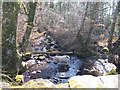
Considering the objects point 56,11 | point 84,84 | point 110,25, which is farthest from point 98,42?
point 84,84

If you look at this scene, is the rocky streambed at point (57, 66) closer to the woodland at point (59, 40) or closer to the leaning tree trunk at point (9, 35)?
the woodland at point (59, 40)

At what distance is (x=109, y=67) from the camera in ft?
30.2

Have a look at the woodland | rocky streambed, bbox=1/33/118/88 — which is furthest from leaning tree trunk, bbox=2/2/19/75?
rocky streambed, bbox=1/33/118/88

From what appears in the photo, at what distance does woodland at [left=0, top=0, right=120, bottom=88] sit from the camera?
8047 millimetres

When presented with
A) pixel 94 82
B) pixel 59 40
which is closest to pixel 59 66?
pixel 59 40

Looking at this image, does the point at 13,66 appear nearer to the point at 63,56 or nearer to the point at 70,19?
the point at 63,56

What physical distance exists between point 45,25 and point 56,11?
104 cm

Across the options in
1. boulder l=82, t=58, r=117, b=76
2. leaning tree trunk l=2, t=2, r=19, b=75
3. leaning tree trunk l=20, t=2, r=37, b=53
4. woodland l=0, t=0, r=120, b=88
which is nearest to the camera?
leaning tree trunk l=2, t=2, r=19, b=75

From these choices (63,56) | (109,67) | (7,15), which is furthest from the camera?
(63,56)

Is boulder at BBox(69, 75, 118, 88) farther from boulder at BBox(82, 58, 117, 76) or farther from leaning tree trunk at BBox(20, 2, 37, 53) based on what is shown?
leaning tree trunk at BBox(20, 2, 37, 53)

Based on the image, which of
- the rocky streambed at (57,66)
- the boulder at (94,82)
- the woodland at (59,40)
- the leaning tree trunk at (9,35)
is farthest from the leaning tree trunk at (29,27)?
the boulder at (94,82)

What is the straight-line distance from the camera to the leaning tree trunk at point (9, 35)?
778 cm

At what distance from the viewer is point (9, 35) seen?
314 inches

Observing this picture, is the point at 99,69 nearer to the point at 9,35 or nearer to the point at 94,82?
the point at 9,35
